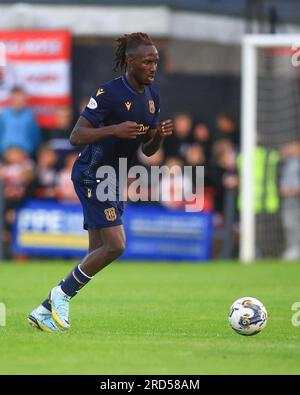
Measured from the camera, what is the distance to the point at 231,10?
22.5 m

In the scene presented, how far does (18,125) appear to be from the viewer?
20.0 metres

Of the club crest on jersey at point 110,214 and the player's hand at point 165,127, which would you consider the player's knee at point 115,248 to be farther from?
the player's hand at point 165,127

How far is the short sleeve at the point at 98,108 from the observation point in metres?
9.55

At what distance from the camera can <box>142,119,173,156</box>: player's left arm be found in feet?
32.0

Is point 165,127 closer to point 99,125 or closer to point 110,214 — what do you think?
point 99,125

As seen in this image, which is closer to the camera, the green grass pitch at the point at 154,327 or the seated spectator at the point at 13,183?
the green grass pitch at the point at 154,327

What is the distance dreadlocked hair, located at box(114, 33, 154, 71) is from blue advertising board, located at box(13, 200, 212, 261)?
9.15 meters

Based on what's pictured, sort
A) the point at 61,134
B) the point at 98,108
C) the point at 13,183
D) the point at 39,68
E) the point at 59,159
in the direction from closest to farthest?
the point at 98,108, the point at 13,183, the point at 59,159, the point at 39,68, the point at 61,134

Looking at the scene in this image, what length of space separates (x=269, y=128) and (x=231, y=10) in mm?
3462

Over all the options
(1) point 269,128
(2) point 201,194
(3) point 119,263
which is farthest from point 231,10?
(3) point 119,263

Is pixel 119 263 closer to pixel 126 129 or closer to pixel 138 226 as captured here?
pixel 138 226

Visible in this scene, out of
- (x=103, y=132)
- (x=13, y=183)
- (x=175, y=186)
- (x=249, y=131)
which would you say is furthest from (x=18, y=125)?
(x=103, y=132)

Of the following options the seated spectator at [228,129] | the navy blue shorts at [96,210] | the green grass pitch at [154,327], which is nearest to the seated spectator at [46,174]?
the green grass pitch at [154,327]

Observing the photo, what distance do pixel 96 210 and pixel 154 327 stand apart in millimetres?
1283
